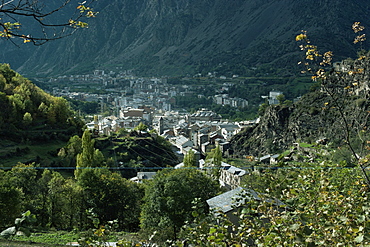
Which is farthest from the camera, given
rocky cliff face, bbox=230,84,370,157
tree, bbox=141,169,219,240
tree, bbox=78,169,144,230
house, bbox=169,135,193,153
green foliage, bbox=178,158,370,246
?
house, bbox=169,135,193,153

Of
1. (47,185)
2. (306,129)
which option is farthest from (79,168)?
(306,129)

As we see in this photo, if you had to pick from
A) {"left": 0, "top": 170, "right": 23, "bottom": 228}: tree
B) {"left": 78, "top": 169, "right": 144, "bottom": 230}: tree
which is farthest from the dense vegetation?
{"left": 0, "top": 170, "right": 23, "bottom": 228}: tree

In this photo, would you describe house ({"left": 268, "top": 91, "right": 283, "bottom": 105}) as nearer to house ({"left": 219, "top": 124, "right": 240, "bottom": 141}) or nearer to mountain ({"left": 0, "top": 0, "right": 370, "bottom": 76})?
mountain ({"left": 0, "top": 0, "right": 370, "bottom": 76})

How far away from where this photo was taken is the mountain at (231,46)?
122 meters

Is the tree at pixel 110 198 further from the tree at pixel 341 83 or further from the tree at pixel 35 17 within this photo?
the tree at pixel 341 83

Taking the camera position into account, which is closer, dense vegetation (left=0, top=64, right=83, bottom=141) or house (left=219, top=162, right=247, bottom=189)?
house (left=219, top=162, right=247, bottom=189)

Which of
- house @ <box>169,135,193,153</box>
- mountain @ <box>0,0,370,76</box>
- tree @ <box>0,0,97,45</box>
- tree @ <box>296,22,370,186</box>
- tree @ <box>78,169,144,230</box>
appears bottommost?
house @ <box>169,135,193,153</box>

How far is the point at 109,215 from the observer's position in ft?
60.3

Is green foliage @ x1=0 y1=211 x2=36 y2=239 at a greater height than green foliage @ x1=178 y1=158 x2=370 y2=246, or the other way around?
green foliage @ x1=0 y1=211 x2=36 y2=239

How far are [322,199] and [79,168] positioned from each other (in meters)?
20.7

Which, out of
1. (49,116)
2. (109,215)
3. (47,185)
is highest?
(49,116)

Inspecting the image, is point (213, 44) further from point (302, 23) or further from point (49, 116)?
Answer: point (49, 116)

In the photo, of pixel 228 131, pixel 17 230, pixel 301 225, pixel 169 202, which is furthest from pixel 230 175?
pixel 228 131

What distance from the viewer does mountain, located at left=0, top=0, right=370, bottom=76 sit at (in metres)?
122
